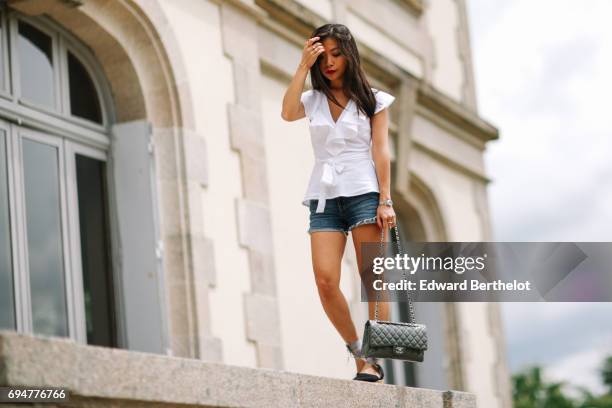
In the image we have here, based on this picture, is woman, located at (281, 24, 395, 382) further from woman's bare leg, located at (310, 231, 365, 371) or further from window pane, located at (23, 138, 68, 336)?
window pane, located at (23, 138, 68, 336)

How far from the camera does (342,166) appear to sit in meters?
5.47

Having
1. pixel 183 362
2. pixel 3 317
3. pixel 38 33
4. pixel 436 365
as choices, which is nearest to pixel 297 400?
pixel 183 362

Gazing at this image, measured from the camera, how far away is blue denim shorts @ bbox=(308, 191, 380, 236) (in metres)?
5.40

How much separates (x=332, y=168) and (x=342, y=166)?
0.05 metres

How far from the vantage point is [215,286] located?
27.3ft

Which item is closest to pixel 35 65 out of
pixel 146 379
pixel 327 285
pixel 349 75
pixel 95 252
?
pixel 95 252

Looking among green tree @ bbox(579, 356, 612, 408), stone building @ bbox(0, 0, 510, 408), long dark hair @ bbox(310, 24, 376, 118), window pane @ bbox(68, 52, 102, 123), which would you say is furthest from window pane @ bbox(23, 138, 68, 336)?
green tree @ bbox(579, 356, 612, 408)

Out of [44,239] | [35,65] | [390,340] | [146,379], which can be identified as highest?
[35,65]

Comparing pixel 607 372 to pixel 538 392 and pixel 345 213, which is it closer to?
pixel 538 392

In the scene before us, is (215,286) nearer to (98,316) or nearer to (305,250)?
(98,316)

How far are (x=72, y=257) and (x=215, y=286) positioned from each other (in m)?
1.14

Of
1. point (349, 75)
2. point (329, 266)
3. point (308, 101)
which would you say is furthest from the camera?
point (308, 101)

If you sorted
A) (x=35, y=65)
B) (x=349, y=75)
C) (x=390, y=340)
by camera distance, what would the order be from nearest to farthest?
(x=390, y=340) < (x=349, y=75) < (x=35, y=65)

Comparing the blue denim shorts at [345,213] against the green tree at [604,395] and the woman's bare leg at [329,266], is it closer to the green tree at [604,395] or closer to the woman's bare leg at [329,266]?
the woman's bare leg at [329,266]
